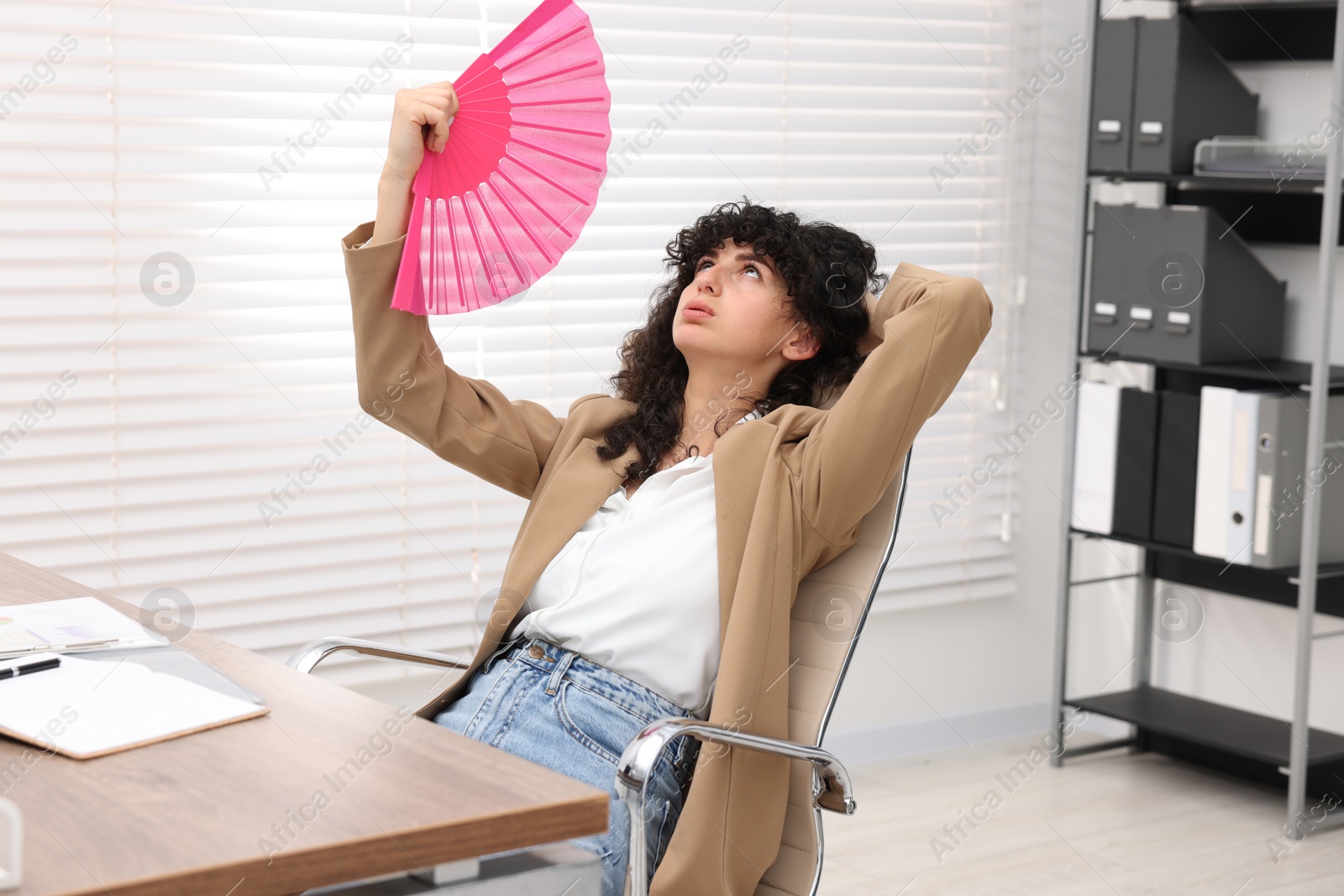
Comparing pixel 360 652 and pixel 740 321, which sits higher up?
pixel 740 321

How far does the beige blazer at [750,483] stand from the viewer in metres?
1.66

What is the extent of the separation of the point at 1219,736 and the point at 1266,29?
1.68 metres

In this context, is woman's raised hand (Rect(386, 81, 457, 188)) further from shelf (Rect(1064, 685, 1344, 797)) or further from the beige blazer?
shelf (Rect(1064, 685, 1344, 797))

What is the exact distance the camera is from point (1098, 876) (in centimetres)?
282

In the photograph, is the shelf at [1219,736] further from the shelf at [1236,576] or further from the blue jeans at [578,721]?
the blue jeans at [578,721]

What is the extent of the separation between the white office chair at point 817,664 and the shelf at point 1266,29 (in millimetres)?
2115

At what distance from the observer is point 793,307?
199cm

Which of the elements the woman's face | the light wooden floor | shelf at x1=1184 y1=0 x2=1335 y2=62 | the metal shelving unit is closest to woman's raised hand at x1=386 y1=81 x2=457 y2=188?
the woman's face

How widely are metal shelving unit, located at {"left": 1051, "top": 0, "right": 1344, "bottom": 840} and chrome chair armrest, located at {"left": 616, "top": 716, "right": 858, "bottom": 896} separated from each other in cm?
180

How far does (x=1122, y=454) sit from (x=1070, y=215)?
0.69 meters

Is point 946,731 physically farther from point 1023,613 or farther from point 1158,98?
point 1158,98

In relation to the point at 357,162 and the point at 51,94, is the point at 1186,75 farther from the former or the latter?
the point at 51,94

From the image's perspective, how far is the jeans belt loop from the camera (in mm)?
1745

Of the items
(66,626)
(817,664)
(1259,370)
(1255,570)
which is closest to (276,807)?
(66,626)
